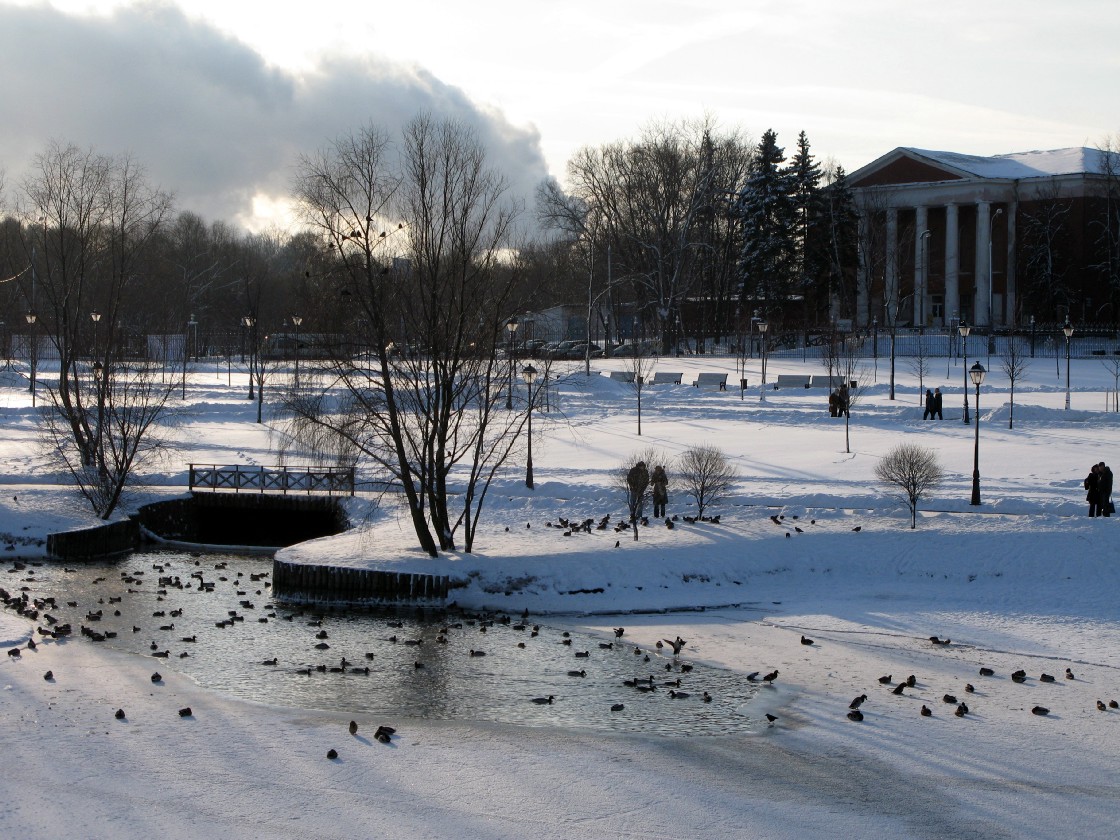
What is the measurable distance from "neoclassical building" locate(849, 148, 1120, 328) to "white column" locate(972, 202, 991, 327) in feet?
0.20

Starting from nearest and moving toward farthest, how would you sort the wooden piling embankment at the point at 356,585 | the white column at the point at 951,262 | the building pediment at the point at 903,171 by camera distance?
the wooden piling embankment at the point at 356,585
the white column at the point at 951,262
the building pediment at the point at 903,171

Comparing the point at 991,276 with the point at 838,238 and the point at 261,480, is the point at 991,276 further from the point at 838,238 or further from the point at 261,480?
the point at 261,480

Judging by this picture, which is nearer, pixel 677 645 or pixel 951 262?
pixel 677 645

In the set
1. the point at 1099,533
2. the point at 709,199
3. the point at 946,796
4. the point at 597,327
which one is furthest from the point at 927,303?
the point at 946,796

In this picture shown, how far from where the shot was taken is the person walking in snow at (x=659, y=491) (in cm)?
2725

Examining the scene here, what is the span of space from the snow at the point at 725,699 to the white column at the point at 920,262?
113 ft

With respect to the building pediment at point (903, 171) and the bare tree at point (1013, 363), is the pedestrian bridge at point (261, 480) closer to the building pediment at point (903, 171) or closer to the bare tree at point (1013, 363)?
the bare tree at point (1013, 363)

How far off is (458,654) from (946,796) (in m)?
8.89

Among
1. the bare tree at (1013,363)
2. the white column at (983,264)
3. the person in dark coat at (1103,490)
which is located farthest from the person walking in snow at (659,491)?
the white column at (983,264)

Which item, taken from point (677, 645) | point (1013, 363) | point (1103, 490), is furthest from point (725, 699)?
point (1013, 363)

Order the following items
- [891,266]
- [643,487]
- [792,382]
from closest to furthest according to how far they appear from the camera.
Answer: [643,487] → [792,382] → [891,266]

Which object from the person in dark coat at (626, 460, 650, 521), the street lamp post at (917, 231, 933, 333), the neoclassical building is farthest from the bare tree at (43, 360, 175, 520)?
the street lamp post at (917, 231, 933, 333)

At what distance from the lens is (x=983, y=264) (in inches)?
2739

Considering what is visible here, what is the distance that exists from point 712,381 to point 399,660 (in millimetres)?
38081
